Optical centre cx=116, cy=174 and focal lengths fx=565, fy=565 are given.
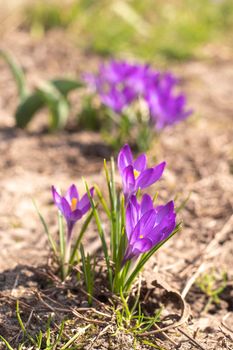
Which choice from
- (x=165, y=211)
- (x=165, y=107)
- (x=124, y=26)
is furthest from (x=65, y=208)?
(x=124, y=26)

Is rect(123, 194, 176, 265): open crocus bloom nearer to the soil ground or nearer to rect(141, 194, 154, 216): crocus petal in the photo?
rect(141, 194, 154, 216): crocus petal

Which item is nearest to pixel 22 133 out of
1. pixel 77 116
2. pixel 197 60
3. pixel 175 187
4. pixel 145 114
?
pixel 77 116

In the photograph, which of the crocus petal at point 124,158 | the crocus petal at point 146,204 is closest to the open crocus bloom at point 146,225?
the crocus petal at point 146,204

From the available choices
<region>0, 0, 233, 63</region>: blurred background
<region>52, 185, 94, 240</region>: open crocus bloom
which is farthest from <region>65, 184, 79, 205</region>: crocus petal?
<region>0, 0, 233, 63</region>: blurred background

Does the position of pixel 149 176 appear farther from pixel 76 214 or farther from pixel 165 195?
pixel 165 195

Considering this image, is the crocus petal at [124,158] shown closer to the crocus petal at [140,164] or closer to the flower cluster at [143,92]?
the crocus petal at [140,164]

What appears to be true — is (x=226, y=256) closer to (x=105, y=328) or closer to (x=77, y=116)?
(x=105, y=328)
